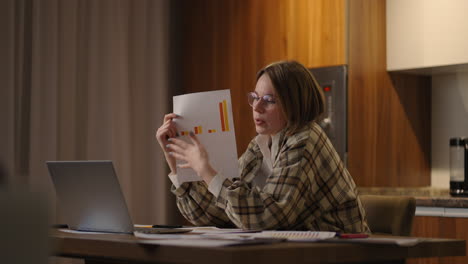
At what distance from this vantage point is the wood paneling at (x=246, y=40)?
3584 mm

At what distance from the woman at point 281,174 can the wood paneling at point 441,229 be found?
1.19 meters

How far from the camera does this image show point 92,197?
5.70ft

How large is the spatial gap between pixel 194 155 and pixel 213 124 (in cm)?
9

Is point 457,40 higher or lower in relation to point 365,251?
higher

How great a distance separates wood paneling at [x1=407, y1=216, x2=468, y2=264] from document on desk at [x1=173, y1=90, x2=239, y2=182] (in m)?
1.41

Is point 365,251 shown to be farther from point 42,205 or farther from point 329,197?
point 42,205

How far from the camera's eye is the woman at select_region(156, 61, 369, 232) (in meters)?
1.78

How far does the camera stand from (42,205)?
0.58 metres

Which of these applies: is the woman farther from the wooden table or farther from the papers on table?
the wooden table

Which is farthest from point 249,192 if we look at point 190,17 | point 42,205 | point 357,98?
point 190,17

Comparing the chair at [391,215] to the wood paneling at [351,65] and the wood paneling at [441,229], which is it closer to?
the wood paneling at [441,229]

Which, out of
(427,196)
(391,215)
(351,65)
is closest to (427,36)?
(351,65)

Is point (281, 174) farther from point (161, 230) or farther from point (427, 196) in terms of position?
point (427, 196)

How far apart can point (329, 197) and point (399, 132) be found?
1.90 metres
